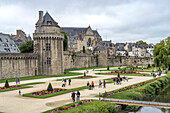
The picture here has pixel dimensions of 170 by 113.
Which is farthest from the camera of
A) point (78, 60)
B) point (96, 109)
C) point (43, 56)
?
point (78, 60)

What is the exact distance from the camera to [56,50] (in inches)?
2208

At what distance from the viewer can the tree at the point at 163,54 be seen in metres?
52.9

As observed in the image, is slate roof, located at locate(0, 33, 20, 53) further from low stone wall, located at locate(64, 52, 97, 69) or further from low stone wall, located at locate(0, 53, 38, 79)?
low stone wall, located at locate(64, 52, 97, 69)

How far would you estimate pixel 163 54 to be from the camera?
5403 centimetres

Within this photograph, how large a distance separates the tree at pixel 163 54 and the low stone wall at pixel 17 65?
110ft

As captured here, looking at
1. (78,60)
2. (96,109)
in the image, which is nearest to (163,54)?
(78,60)

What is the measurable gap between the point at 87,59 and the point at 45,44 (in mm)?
35479

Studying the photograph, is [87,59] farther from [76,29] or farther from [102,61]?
[76,29]

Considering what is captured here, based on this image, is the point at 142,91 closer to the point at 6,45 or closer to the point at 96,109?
the point at 96,109

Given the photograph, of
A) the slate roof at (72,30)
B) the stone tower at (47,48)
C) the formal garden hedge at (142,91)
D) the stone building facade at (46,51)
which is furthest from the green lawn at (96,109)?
the slate roof at (72,30)

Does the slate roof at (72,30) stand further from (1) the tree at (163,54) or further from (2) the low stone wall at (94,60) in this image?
(1) the tree at (163,54)

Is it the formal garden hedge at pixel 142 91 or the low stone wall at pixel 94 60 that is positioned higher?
the low stone wall at pixel 94 60

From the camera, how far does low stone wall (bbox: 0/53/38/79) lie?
151 ft

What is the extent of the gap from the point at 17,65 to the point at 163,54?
37977 millimetres
